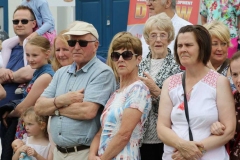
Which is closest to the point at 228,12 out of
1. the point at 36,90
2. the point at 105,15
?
the point at 36,90

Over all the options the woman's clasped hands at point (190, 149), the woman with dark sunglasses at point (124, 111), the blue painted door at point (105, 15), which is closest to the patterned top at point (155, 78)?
the woman with dark sunglasses at point (124, 111)

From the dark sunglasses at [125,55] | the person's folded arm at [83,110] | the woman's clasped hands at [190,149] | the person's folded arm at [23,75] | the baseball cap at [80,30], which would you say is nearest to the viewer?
the woman's clasped hands at [190,149]

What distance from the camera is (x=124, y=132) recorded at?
4730mm

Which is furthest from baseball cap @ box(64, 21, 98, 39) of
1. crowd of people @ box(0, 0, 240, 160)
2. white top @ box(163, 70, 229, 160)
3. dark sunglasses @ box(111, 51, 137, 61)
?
white top @ box(163, 70, 229, 160)

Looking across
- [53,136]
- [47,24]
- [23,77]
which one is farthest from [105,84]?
[47,24]

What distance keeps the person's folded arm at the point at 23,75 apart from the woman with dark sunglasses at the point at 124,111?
1692 millimetres

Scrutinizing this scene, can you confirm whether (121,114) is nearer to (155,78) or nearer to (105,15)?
(155,78)

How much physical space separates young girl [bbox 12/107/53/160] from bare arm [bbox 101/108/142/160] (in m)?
1.24

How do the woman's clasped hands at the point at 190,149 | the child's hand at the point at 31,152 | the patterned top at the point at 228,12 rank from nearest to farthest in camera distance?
the woman's clasped hands at the point at 190,149, the child's hand at the point at 31,152, the patterned top at the point at 228,12

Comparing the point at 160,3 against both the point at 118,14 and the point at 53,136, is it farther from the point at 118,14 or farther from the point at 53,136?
the point at 118,14

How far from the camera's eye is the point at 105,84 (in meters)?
5.14

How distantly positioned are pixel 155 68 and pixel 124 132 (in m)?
0.83

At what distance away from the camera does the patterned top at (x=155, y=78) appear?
5.08 metres

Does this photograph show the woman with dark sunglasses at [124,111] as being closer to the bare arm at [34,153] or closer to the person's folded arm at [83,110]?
the person's folded arm at [83,110]
